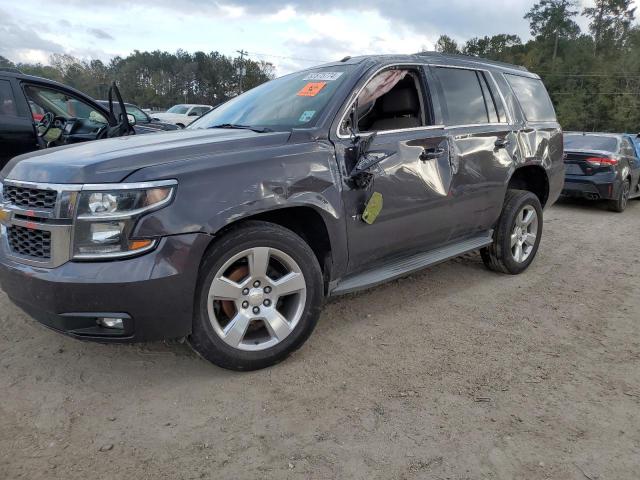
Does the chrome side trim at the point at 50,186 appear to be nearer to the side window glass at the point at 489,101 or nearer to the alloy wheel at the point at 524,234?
the side window glass at the point at 489,101

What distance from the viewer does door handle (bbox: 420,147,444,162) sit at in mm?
→ 3789

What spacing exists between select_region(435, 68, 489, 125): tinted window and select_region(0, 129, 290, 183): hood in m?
1.67

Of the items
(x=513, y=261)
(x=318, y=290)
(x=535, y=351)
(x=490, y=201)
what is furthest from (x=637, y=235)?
(x=318, y=290)

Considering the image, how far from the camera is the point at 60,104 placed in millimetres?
6512

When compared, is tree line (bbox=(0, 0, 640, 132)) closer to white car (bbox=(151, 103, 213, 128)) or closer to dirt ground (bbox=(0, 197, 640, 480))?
white car (bbox=(151, 103, 213, 128))

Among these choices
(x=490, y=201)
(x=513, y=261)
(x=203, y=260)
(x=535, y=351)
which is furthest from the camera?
(x=513, y=261)

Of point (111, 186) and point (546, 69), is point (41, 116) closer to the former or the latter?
point (111, 186)

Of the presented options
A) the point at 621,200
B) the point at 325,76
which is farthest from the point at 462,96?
the point at 621,200

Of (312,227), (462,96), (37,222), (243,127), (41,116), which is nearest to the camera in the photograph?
(37,222)

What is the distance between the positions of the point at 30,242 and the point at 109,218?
534 mm

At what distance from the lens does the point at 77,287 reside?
8.22ft

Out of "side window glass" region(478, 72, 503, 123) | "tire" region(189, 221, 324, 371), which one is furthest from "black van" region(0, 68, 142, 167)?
"side window glass" region(478, 72, 503, 123)

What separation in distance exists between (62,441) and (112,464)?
328 mm

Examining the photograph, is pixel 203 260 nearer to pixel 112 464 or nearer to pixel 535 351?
pixel 112 464
